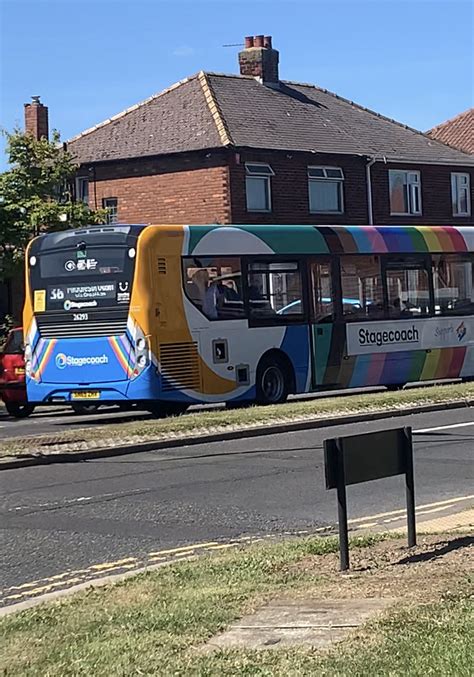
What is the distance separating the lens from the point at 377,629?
6.01 meters

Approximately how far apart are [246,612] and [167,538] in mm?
3118

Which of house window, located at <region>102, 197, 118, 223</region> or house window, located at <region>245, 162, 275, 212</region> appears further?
house window, located at <region>102, 197, 118, 223</region>

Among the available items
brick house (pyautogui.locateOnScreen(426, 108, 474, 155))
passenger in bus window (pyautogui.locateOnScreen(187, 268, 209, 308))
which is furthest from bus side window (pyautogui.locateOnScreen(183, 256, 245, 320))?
brick house (pyautogui.locateOnScreen(426, 108, 474, 155))

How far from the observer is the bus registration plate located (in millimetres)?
19766

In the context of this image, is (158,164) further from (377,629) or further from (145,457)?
(377,629)

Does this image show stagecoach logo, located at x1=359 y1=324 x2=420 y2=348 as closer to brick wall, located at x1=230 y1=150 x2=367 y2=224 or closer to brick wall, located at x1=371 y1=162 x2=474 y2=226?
brick wall, located at x1=230 y1=150 x2=367 y2=224

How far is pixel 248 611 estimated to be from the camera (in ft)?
22.4

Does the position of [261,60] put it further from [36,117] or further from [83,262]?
[83,262]

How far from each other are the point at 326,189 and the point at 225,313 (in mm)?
19468

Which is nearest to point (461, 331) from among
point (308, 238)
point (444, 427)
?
point (308, 238)

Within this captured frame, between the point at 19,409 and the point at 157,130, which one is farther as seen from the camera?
the point at 157,130

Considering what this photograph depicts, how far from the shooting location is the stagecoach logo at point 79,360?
774 inches

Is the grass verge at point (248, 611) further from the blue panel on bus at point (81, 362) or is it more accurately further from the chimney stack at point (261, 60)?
the chimney stack at point (261, 60)

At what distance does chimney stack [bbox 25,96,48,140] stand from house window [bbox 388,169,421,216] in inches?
515
